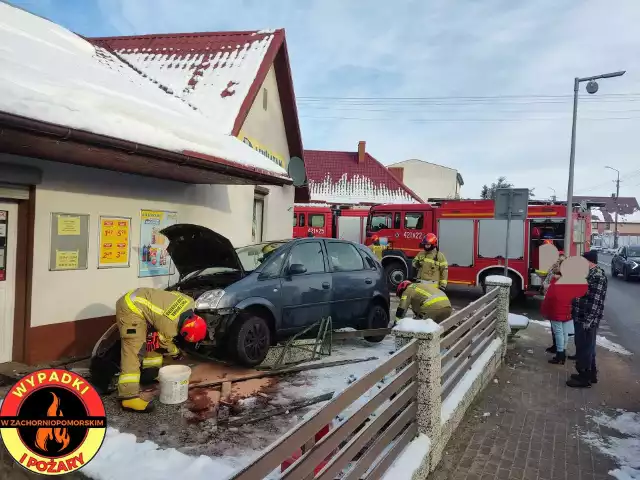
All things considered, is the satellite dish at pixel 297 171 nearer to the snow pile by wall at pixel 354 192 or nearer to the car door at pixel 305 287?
the car door at pixel 305 287

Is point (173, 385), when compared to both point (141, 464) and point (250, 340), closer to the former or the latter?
point (250, 340)

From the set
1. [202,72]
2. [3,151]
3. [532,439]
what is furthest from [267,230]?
[532,439]

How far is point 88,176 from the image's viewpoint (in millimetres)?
6117

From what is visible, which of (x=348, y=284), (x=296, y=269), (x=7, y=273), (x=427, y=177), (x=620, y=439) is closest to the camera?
(x=620, y=439)

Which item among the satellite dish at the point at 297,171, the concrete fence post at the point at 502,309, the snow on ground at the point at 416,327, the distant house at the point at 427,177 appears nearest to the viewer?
the snow on ground at the point at 416,327

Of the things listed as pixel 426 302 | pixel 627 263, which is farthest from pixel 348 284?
pixel 627 263

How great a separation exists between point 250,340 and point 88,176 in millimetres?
3082

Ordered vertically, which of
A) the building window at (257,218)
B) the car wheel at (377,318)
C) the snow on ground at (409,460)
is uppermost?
the building window at (257,218)

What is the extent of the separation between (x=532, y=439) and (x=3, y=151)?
20.9 feet

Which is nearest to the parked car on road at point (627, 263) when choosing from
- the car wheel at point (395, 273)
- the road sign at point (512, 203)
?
the car wheel at point (395, 273)

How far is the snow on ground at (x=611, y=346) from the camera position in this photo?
8.38m

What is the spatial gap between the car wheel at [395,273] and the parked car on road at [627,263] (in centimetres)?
1328

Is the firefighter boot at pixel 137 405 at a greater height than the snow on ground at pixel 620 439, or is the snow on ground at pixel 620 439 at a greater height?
the firefighter boot at pixel 137 405

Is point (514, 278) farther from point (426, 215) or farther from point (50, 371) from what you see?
point (50, 371)
